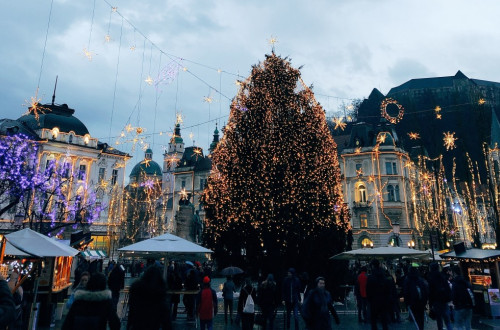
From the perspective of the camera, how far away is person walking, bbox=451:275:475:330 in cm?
861

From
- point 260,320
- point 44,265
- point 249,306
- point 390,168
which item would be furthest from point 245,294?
point 390,168

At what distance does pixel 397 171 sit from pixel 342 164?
7.85 metres

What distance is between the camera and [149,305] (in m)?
4.47

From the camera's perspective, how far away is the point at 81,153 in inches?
1956

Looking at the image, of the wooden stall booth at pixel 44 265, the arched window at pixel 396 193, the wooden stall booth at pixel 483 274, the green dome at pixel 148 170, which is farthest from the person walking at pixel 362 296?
the green dome at pixel 148 170

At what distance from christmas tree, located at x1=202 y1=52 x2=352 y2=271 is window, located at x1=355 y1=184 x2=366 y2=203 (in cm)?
3388

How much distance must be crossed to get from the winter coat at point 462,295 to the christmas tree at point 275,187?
890 cm

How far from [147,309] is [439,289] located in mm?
7926

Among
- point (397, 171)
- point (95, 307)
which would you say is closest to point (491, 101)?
point (397, 171)

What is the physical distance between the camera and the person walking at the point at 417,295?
9094 mm

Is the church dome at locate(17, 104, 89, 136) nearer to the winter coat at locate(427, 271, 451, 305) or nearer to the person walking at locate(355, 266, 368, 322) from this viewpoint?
the person walking at locate(355, 266, 368, 322)

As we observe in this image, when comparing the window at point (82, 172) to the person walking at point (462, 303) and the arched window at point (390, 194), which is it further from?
the person walking at point (462, 303)

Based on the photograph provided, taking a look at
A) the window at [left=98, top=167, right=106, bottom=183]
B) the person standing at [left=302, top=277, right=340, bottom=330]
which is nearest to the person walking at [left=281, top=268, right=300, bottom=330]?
the person standing at [left=302, top=277, right=340, bottom=330]

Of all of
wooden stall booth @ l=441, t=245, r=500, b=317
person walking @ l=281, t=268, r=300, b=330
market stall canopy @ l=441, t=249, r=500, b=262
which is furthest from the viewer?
wooden stall booth @ l=441, t=245, r=500, b=317
